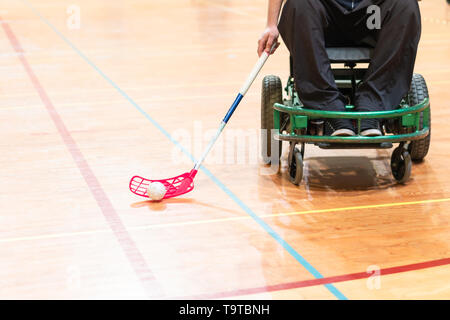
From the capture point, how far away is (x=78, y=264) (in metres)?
2.49

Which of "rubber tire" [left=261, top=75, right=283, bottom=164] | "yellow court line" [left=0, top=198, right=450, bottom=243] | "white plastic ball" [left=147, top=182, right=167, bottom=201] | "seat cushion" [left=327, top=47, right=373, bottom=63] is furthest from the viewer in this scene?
"rubber tire" [left=261, top=75, right=283, bottom=164]

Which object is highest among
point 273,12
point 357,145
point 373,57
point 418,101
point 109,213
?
point 273,12

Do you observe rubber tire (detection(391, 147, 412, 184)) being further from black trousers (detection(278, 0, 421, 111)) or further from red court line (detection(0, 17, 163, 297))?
red court line (detection(0, 17, 163, 297))

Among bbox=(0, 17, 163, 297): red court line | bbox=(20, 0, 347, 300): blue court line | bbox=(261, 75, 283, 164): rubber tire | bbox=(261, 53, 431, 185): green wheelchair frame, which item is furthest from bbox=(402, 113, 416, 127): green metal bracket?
bbox=(0, 17, 163, 297): red court line

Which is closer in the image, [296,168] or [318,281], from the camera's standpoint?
[318,281]

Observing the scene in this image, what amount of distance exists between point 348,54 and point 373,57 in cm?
11

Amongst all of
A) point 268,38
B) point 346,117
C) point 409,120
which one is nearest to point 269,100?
point 268,38

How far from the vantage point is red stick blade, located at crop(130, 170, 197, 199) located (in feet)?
10.3

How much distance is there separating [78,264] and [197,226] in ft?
1.65

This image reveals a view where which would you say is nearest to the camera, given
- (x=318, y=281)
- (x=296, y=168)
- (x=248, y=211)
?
(x=318, y=281)

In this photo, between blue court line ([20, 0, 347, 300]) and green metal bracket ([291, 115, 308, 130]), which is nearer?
blue court line ([20, 0, 347, 300])

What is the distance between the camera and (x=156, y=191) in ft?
9.98

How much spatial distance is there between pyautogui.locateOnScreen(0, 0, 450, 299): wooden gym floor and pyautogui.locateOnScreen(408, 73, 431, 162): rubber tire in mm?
70

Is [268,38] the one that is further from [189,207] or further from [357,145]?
[189,207]
